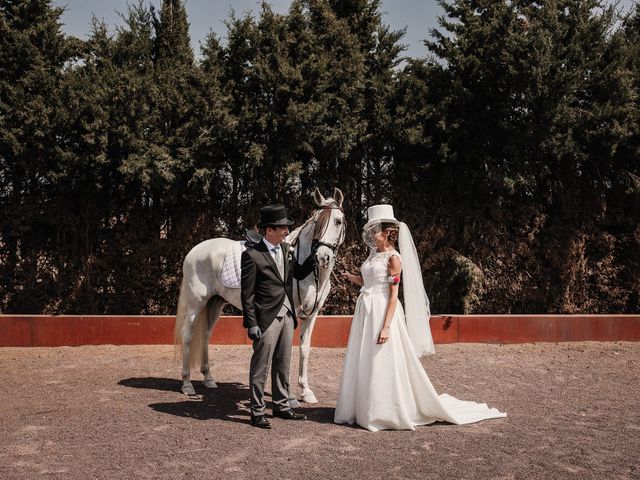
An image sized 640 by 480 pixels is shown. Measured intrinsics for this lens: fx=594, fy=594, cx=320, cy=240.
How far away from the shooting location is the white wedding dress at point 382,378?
Result: 17.9ft

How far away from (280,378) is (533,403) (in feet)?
9.27

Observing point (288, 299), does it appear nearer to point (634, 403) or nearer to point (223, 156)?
point (634, 403)

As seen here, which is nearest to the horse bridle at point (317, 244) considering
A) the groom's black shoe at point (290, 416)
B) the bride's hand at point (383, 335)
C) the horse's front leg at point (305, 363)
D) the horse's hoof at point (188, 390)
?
the horse's front leg at point (305, 363)

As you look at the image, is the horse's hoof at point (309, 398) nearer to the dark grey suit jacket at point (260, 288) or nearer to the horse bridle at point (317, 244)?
the horse bridle at point (317, 244)

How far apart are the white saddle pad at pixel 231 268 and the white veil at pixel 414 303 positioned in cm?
209

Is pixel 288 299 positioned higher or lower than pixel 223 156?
lower

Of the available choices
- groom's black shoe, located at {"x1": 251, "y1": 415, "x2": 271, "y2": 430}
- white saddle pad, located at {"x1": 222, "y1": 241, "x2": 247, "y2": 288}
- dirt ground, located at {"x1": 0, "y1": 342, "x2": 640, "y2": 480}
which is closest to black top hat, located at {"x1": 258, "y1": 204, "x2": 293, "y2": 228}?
white saddle pad, located at {"x1": 222, "y1": 241, "x2": 247, "y2": 288}

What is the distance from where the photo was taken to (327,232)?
615cm

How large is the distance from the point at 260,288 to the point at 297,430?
4.42ft

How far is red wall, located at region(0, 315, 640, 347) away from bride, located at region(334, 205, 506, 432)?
4157 millimetres

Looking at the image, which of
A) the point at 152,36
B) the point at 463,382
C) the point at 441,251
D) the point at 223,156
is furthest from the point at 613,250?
the point at 152,36

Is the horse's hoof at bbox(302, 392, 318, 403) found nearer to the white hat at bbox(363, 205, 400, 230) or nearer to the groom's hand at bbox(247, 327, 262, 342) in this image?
the groom's hand at bbox(247, 327, 262, 342)

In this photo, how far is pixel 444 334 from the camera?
401 inches

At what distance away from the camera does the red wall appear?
32.7ft
